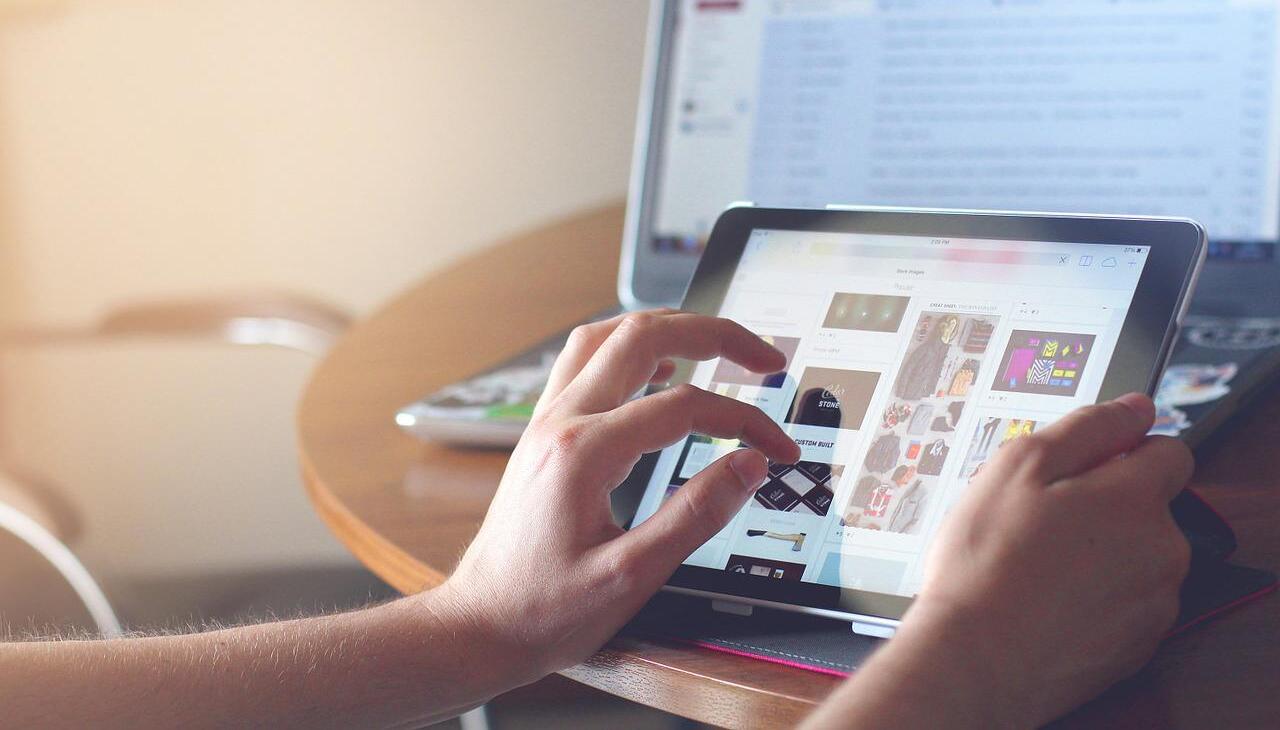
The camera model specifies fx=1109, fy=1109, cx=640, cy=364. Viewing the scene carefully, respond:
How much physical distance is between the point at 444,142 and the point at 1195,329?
3.65 feet

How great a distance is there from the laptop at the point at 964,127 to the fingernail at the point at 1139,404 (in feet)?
0.98

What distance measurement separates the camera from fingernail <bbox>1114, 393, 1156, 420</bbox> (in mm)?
473

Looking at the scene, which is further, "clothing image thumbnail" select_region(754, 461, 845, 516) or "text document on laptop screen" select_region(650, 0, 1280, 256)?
"text document on laptop screen" select_region(650, 0, 1280, 256)

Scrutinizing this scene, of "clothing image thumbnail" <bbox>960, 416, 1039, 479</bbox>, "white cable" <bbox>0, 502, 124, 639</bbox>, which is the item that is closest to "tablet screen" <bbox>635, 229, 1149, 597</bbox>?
"clothing image thumbnail" <bbox>960, 416, 1039, 479</bbox>

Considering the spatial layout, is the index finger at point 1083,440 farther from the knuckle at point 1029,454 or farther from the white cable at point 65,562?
the white cable at point 65,562

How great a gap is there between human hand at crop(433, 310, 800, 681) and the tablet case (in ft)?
0.08

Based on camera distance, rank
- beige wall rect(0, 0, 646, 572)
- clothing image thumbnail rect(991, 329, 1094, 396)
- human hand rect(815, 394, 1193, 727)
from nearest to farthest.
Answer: human hand rect(815, 394, 1193, 727), clothing image thumbnail rect(991, 329, 1094, 396), beige wall rect(0, 0, 646, 572)

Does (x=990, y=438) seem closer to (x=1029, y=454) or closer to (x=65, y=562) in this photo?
(x=1029, y=454)

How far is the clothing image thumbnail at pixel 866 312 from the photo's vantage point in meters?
0.58

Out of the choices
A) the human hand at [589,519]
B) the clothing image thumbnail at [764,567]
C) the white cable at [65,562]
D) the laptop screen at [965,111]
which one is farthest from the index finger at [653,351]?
the white cable at [65,562]

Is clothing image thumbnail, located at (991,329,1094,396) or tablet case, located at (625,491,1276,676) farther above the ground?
clothing image thumbnail, located at (991,329,1094,396)

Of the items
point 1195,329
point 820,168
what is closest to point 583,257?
point 820,168

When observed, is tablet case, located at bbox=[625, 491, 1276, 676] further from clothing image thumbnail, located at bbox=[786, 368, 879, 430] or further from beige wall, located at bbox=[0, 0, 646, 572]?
beige wall, located at bbox=[0, 0, 646, 572]

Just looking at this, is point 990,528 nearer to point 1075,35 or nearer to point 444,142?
point 1075,35
